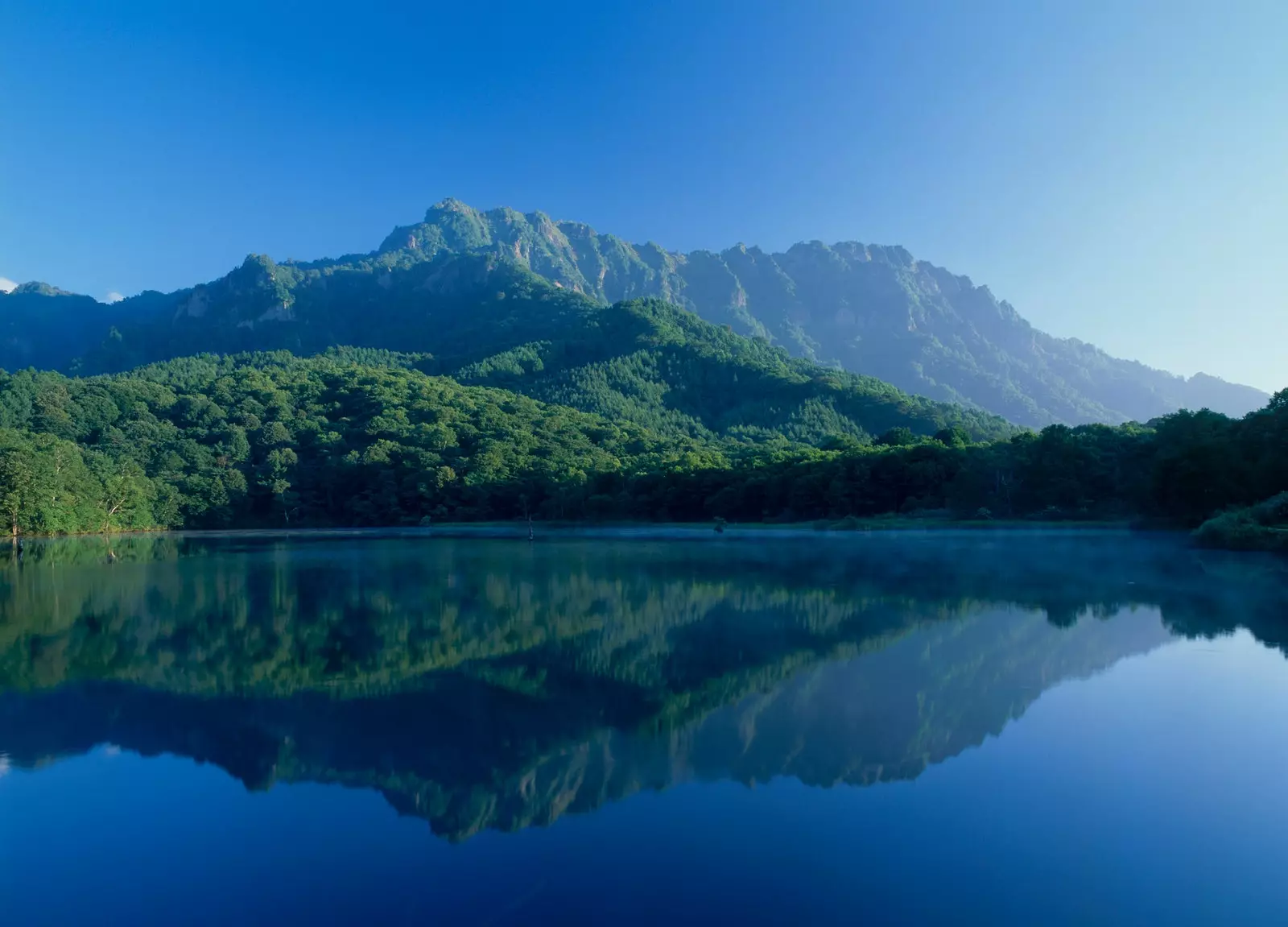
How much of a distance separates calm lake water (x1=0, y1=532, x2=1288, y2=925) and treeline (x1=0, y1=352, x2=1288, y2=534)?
3196cm

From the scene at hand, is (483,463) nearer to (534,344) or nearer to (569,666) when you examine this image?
(534,344)

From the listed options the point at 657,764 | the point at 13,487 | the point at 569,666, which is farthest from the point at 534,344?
the point at 657,764

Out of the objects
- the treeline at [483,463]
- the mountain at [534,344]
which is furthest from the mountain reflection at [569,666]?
the mountain at [534,344]

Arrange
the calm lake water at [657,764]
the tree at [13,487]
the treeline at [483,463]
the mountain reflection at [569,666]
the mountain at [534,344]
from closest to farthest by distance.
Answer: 1. the calm lake water at [657,764]
2. the mountain reflection at [569,666]
3. the treeline at [483,463]
4. the tree at [13,487]
5. the mountain at [534,344]

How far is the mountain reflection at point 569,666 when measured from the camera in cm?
824

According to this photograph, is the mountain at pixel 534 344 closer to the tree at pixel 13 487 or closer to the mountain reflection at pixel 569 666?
the tree at pixel 13 487

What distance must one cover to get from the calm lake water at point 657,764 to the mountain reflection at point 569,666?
0.24ft

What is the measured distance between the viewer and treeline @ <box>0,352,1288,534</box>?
49281mm

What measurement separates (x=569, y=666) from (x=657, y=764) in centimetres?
477

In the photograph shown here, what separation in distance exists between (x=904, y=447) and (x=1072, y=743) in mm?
53183

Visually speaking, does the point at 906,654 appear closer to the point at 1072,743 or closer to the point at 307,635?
the point at 1072,743

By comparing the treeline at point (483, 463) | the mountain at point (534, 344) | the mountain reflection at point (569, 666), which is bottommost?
the mountain reflection at point (569, 666)

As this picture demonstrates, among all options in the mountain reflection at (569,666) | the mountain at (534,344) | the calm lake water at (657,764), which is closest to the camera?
the calm lake water at (657,764)

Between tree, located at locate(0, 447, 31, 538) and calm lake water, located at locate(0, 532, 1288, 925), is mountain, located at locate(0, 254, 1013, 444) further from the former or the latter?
calm lake water, located at locate(0, 532, 1288, 925)
